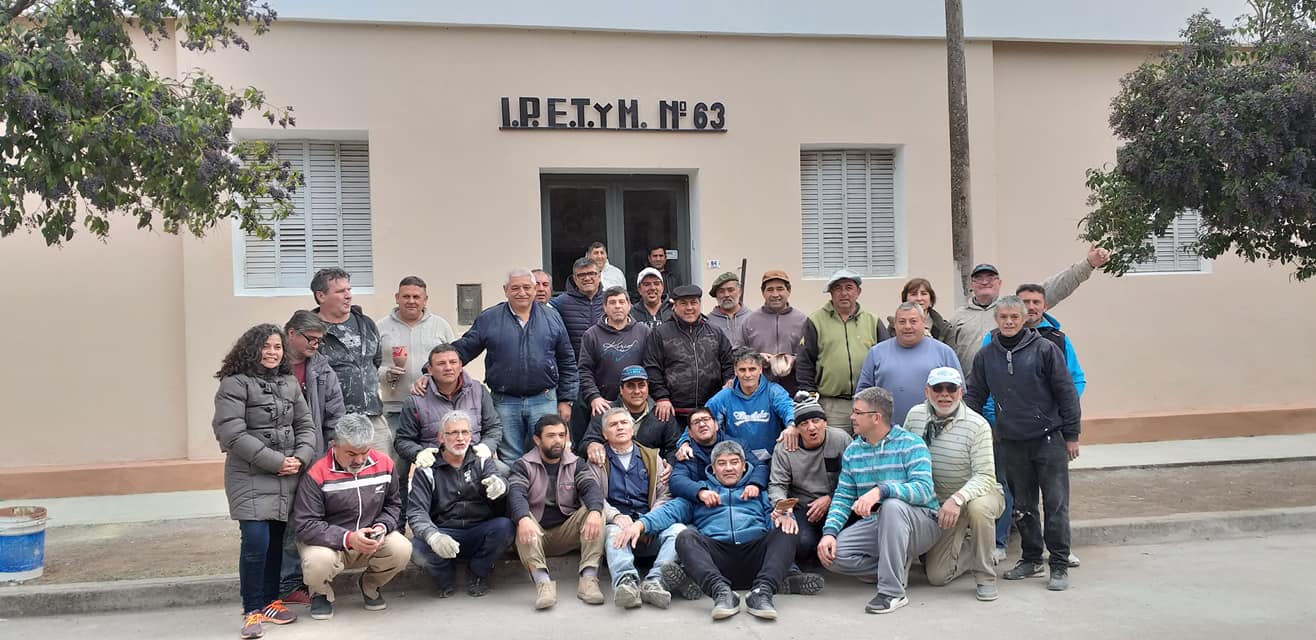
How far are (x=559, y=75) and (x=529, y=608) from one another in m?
6.00

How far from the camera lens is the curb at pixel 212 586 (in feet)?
21.0

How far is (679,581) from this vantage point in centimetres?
633

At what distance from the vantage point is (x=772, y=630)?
5.74 m

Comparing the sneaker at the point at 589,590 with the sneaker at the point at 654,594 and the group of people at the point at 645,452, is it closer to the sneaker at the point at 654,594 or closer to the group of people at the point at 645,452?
the group of people at the point at 645,452

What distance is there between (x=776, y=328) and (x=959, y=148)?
2412 mm

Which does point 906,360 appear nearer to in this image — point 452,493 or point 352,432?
point 452,493

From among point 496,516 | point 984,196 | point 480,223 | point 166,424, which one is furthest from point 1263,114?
point 166,424

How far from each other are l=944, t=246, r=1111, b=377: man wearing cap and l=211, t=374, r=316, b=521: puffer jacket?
4.47m

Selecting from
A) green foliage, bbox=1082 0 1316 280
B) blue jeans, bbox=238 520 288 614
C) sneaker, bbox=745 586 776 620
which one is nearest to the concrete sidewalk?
green foliage, bbox=1082 0 1316 280

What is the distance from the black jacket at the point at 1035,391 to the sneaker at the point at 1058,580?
0.80 metres

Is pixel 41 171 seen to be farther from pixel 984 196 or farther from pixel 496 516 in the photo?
pixel 984 196

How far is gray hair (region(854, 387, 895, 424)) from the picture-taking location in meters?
6.32

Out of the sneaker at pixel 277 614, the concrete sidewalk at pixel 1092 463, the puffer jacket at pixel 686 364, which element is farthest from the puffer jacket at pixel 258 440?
the concrete sidewalk at pixel 1092 463

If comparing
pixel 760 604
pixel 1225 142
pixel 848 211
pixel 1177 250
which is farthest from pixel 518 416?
pixel 1177 250
